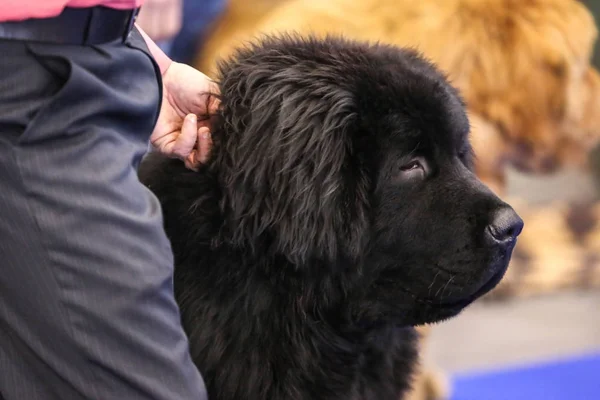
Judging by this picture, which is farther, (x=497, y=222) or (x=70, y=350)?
(x=497, y=222)

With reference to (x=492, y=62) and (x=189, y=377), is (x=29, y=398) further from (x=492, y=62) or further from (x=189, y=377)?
(x=492, y=62)

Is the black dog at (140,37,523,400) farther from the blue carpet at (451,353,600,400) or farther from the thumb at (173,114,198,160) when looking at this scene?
the blue carpet at (451,353,600,400)

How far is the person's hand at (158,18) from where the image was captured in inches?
78.3

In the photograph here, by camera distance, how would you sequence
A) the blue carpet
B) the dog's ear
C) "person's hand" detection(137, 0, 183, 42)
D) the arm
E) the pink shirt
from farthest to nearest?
the blue carpet < "person's hand" detection(137, 0, 183, 42) < the arm < the dog's ear < the pink shirt

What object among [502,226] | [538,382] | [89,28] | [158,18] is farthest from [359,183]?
[538,382]

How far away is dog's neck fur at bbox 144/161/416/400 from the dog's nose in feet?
0.70

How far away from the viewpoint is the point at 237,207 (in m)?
1.03

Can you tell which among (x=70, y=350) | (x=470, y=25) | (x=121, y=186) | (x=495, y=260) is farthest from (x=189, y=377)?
(x=470, y=25)

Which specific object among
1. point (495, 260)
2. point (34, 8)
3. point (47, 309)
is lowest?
point (47, 309)

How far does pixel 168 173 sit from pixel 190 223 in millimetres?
103

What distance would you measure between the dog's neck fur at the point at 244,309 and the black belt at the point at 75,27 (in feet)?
0.89

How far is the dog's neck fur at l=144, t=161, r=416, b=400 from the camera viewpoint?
3.51 feet

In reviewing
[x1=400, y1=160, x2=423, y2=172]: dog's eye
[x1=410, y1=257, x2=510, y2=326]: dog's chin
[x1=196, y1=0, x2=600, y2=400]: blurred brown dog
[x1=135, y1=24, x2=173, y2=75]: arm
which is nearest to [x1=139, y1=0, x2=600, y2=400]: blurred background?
[x1=196, y1=0, x2=600, y2=400]: blurred brown dog

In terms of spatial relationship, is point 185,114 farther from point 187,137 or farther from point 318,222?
point 318,222
